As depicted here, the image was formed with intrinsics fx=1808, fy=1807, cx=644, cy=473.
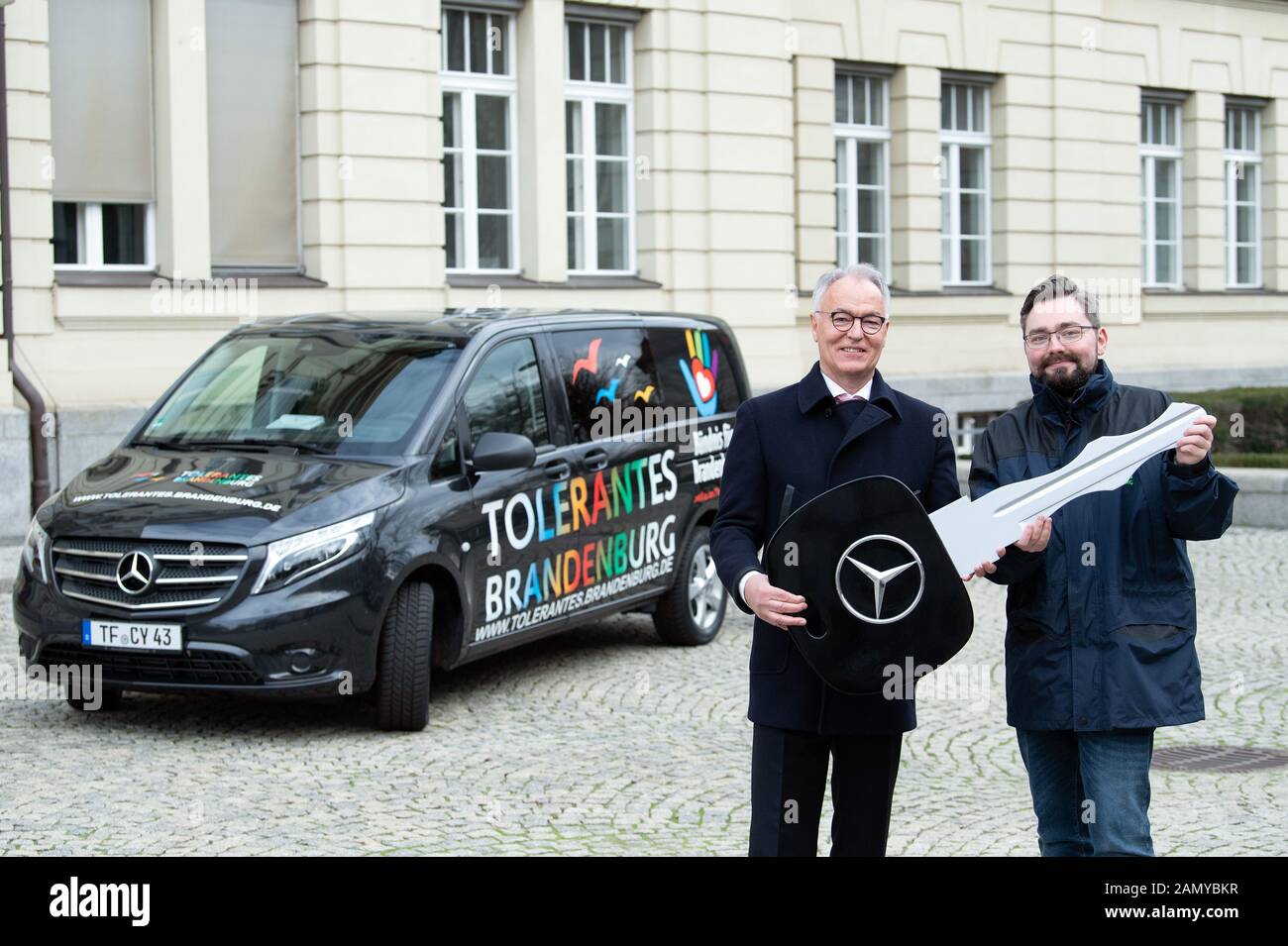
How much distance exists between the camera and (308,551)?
7879 millimetres

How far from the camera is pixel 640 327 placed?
10.6 metres

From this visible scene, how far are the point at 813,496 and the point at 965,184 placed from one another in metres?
21.1

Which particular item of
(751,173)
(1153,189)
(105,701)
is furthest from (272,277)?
(1153,189)

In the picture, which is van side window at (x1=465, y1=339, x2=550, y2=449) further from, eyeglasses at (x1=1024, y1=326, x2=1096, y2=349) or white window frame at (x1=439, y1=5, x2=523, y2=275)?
white window frame at (x1=439, y1=5, x2=523, y2=275)

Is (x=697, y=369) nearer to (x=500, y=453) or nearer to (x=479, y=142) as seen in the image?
(x=500, y=453)

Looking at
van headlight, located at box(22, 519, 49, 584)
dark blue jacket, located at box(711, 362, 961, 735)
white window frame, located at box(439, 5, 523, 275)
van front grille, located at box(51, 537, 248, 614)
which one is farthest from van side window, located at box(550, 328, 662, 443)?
white window frame, located at box(439, 5, 523, 275)

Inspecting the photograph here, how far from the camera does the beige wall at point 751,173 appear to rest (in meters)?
16.0

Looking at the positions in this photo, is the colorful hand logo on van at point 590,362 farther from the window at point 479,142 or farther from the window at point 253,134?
the window at point 479,142

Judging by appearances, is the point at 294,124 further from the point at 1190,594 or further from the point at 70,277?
the point at 1190,594

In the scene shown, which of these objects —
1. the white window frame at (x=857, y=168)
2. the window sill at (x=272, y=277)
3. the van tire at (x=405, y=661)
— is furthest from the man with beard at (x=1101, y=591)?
the white window frame at (x=857, y=168)

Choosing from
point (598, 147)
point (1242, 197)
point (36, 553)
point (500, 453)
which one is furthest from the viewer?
point (1242, 197)

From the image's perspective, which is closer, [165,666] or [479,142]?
[165,666]

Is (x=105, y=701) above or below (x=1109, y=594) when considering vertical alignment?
below

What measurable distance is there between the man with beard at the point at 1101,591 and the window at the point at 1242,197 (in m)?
25.2
